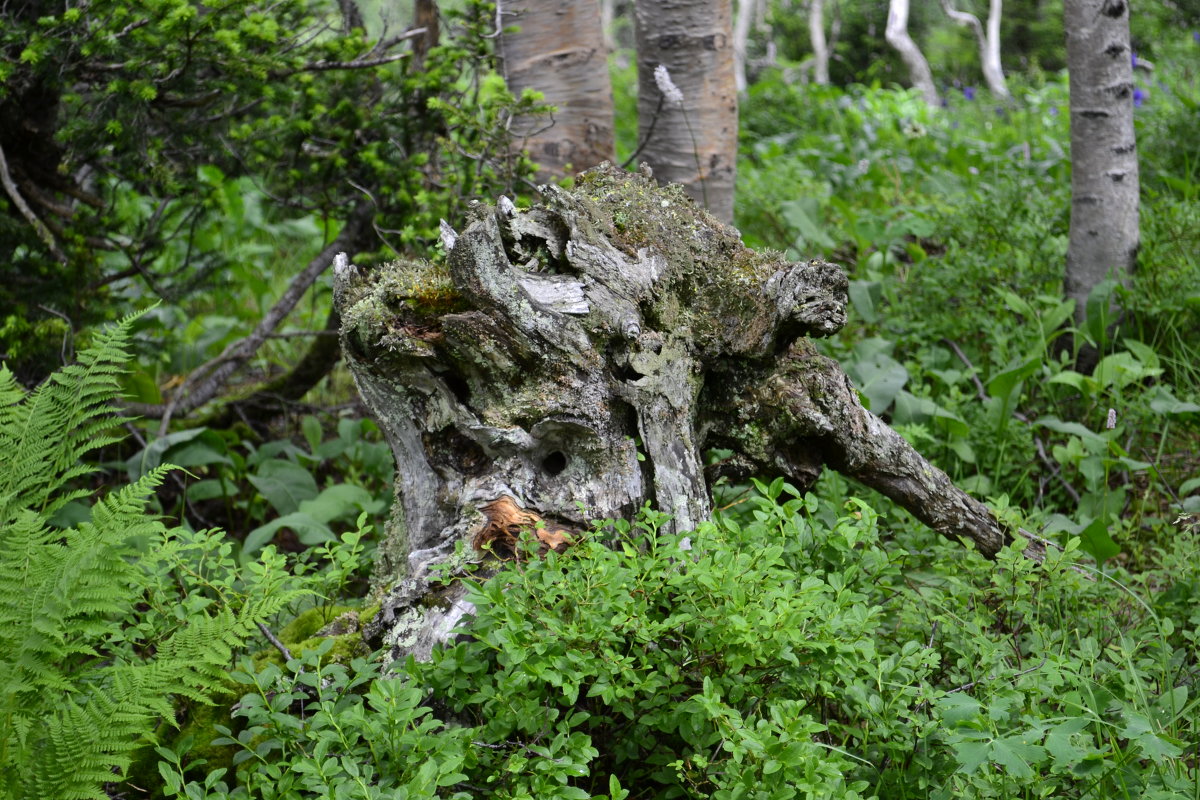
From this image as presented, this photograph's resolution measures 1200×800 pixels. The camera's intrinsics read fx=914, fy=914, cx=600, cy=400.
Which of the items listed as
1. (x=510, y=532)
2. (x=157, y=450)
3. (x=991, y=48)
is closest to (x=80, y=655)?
(x=510, y=532)

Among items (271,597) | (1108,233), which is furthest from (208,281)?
(1108,233)

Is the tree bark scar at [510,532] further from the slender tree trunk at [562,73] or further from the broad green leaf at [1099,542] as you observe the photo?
the slender tree trunk at [562,73]

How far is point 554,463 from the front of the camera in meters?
2.64

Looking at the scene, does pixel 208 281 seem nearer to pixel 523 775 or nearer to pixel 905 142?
pixel 523 775

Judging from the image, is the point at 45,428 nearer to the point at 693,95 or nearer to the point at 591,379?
the point at 591,379

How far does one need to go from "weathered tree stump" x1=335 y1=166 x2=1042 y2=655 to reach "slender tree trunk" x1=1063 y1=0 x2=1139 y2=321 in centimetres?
215

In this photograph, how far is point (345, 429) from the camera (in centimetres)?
435

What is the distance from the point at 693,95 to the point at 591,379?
8.37ft

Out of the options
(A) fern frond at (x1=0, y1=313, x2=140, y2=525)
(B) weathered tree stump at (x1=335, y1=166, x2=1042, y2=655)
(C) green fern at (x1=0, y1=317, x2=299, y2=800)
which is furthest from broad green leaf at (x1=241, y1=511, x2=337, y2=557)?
(C) green fern at (x1=0, y1=317, x2=299, y2=800)

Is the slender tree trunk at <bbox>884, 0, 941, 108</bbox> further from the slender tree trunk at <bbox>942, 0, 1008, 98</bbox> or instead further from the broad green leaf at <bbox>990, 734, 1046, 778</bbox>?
the broad green leaf at <bbox>990, 734, 1046, 778</bbox>

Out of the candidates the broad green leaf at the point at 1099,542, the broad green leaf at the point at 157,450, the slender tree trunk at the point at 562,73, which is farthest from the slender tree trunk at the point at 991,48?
the broad green leaf at the point at 157,450

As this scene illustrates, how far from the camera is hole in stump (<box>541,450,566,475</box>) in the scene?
2627mm

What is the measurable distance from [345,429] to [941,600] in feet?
9.30

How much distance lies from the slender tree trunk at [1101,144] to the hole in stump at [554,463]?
318 centimetres
